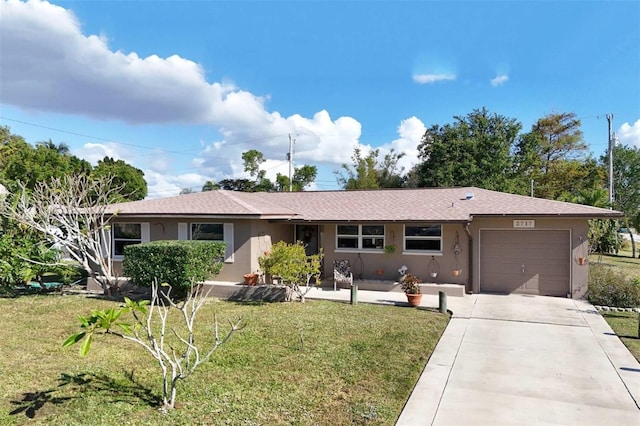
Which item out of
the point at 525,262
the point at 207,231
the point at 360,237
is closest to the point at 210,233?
the point at 207,231

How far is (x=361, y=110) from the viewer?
30.0 m

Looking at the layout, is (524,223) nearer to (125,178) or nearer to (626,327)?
(626,327)

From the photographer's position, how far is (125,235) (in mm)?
16188

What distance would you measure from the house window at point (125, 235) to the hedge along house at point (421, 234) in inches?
1.6

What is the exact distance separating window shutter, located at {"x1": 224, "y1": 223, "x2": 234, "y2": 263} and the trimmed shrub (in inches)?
80.1

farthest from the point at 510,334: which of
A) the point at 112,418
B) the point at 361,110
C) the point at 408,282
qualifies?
the point at 361,110

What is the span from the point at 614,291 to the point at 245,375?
11583mm

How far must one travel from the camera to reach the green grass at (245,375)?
5.14m

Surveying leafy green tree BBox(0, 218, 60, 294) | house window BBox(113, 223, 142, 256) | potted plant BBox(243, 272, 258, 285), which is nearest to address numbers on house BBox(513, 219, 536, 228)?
potted plant BBox(243, 272, 258, 285)

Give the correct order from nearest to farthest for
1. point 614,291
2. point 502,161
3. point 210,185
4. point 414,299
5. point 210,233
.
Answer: point 414,299
point 614,291
point 210,233
point 502,161
point 210,185

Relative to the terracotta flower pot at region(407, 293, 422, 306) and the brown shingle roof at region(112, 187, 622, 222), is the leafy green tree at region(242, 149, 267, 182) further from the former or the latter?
the terracotta flower pot at region(407, 293, 422, 306)

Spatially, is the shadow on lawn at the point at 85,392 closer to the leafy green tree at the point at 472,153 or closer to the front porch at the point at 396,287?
the front porch at the point at 396,287

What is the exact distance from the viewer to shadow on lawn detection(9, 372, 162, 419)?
17.6 feet

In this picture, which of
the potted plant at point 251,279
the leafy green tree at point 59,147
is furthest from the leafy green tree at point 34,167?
the potted plant at point 251,279
